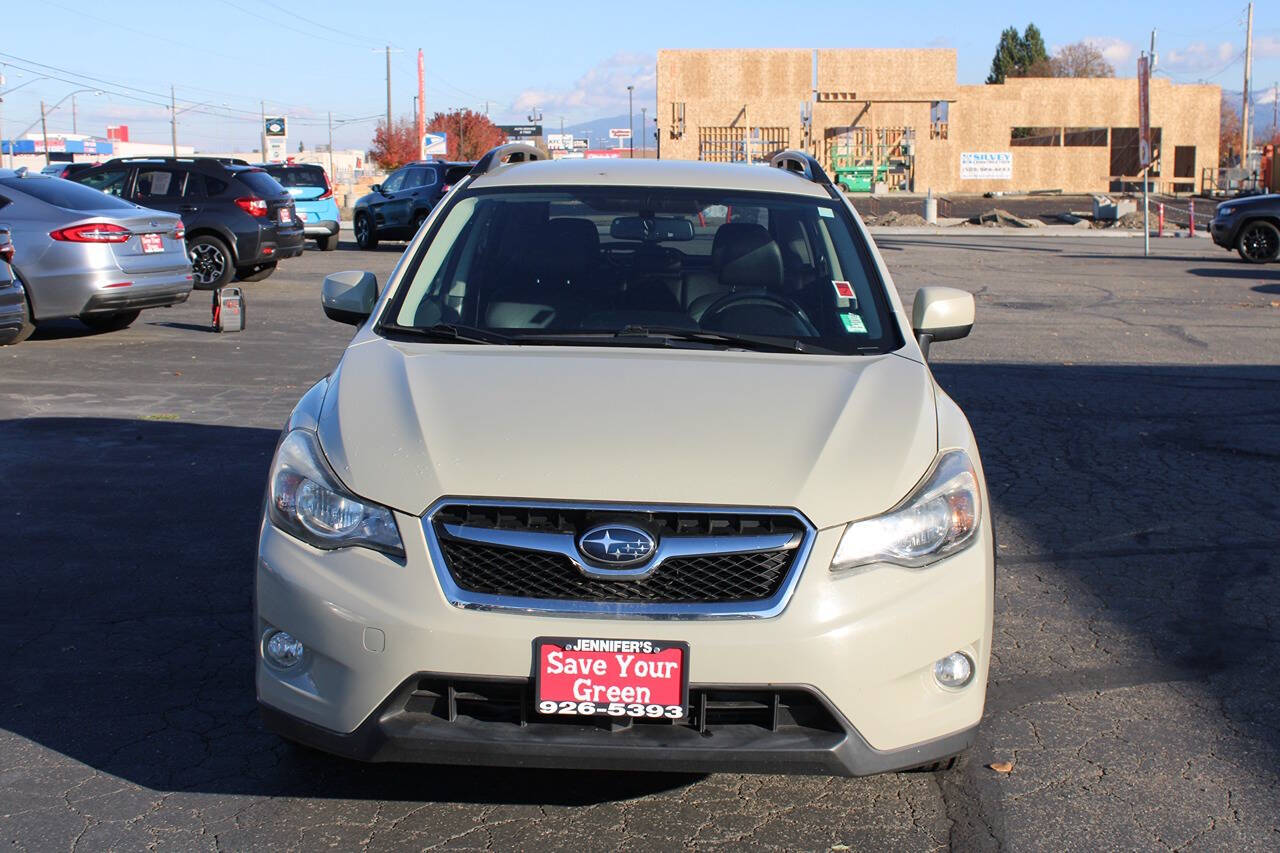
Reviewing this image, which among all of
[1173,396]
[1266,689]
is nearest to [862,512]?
[1266,689]

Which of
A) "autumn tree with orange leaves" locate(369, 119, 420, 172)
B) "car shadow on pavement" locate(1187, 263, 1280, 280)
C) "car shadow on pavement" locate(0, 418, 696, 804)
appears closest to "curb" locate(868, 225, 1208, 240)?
"car shadow on pavement" locate(1187, 263, 1280, 280)

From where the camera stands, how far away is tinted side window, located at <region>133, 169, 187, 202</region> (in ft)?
59.2

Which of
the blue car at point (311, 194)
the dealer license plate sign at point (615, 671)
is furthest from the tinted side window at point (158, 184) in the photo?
the dealer license plate sign at point (615, 671)

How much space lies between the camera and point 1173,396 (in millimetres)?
10203

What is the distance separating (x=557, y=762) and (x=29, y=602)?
3014mm

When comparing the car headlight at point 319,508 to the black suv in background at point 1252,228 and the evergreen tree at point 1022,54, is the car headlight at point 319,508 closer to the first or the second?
the black suv in background at point 1252,228

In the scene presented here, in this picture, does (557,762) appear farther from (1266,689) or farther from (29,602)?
(29,602)

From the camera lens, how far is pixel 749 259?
15.7 ft

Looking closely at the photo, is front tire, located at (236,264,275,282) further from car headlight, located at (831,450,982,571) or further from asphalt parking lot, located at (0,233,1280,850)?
car headlight, located at (831,450,982,571)

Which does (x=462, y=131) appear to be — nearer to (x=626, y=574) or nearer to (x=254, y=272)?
(x=254, y=272)

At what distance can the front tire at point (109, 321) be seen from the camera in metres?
13.6

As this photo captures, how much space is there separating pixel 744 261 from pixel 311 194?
22.5 meters

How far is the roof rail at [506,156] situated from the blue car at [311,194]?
20648 mm

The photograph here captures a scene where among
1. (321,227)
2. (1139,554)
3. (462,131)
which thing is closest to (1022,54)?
(462,131)
